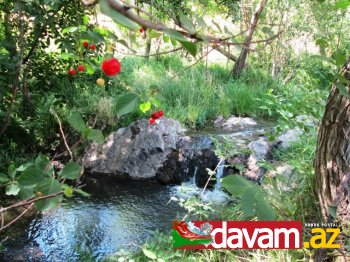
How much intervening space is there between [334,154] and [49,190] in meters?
1.53

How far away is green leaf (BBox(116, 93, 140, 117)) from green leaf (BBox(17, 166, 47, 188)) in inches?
7.6

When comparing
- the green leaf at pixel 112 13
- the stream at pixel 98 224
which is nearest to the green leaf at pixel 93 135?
the green leaf at pixel 112 13

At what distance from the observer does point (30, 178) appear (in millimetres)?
688

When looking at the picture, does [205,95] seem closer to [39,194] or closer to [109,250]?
[109,250]

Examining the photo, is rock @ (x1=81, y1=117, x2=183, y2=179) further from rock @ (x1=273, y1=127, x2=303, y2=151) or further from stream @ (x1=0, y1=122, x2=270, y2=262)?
rock @ (x1=273, y1=127, x2=303, y2=151)

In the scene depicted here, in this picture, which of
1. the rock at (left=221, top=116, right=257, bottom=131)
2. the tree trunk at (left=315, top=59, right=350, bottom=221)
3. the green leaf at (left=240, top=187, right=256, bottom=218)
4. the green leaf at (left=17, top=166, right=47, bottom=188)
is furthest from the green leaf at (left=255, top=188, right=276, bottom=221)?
the rock at (left=221, top=116, right=257, bottom=131)

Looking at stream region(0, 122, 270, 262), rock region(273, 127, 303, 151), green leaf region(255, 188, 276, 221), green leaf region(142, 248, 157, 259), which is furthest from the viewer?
rock region(273, 127, 303, 151)

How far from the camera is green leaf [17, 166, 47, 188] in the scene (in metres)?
0.68

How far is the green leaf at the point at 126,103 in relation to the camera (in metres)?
0.70

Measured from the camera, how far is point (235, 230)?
1.98 m

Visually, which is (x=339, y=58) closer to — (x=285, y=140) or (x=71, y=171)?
(x=71, y=171)

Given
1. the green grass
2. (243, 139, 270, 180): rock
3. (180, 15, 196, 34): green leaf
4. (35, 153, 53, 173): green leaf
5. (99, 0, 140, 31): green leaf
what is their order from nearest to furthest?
(99, 0, 140, 31): green leaf
(180, 15, 196, 34): green leaf
(35, 153, 53, 173): green leaf
(243, 139, 270, 180): rock
the green grass

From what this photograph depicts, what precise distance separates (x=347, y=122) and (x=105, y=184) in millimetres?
3794

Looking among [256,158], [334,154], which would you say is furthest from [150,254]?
[256,158]
